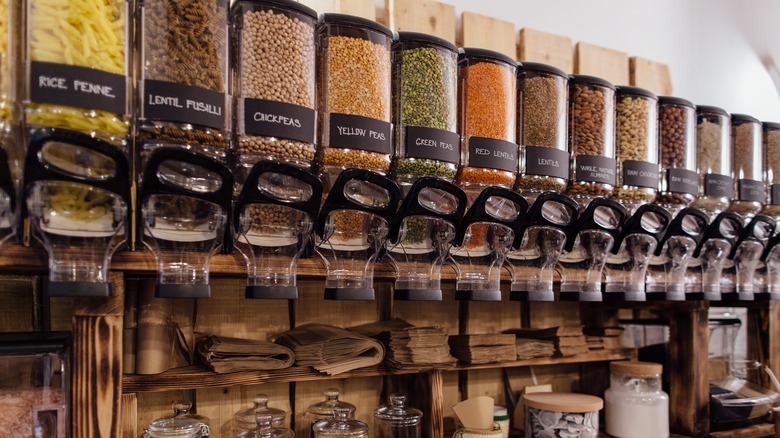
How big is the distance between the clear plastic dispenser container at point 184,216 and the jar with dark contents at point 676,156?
1.21 meters

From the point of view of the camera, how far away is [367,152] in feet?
3.63

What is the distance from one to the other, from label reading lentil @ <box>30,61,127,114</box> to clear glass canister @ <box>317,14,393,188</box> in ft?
1.24

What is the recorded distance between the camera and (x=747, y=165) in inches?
69.5

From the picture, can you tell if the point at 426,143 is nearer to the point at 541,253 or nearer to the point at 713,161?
the point at 541,253

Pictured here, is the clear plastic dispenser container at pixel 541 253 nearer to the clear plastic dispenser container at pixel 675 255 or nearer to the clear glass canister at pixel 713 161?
the clear plastic dispenser container at pixel 675 255

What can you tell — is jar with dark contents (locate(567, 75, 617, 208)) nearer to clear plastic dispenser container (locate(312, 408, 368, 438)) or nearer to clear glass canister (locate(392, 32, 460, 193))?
clear glass canister (locate(392, 32, 460, 193))

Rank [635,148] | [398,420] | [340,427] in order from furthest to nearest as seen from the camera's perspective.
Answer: [635,148] < [398,420] < [340,427]

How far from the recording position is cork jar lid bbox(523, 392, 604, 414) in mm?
1616

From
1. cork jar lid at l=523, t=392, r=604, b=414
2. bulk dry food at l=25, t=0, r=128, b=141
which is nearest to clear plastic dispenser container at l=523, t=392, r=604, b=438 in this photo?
cork jar lid at l=523, t=392, r=604, b=414

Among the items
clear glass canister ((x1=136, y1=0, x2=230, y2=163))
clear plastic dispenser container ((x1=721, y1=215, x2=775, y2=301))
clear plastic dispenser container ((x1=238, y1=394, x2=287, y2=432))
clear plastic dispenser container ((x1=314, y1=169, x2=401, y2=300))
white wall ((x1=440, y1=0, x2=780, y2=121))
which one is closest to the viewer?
clear glass canister ((x1=136, y1=0, x2=230, y2=163))

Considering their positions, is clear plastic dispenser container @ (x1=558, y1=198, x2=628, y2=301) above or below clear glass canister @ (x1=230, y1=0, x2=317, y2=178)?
below

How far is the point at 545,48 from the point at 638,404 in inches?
47.4

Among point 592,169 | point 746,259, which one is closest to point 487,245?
point 592,169

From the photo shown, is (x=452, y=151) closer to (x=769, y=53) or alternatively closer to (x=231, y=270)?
(x=231, y=270)
